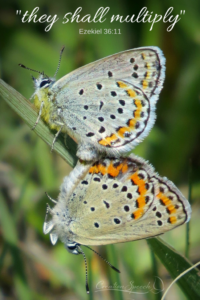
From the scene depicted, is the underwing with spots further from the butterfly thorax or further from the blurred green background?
the blurred green background

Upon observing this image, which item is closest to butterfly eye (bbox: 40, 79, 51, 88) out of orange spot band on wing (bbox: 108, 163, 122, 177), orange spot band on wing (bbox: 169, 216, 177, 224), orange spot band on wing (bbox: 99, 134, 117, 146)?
orange spot band on wing (bbox: 99, 134, 117, 146)

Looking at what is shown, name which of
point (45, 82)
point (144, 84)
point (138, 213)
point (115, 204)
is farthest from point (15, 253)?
point (144, 84)

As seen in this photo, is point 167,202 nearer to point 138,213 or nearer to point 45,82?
point 138,213

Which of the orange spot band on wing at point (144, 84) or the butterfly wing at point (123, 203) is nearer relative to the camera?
the butterfly wing at point (123, 203)

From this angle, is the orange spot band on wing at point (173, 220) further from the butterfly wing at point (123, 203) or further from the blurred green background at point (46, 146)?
the blurred green background at point (46, 146)

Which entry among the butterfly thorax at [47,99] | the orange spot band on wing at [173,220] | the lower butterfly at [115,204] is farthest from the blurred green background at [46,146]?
the orange spot band on wing at [173,220]

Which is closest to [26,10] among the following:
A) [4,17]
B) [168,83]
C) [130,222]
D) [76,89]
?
[4,17]
